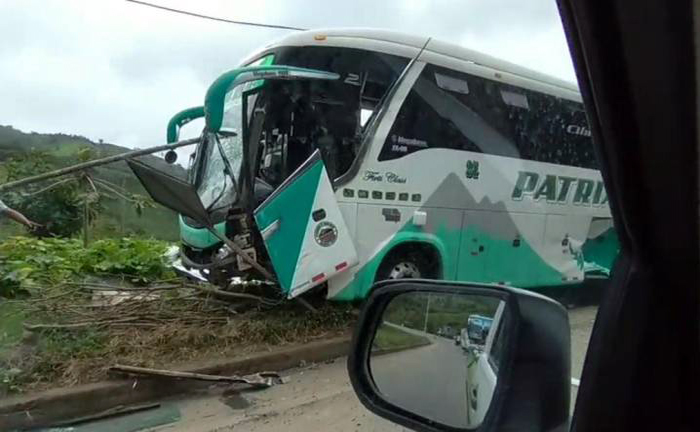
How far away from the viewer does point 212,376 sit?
4266 millimetres

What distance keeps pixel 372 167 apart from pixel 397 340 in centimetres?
367

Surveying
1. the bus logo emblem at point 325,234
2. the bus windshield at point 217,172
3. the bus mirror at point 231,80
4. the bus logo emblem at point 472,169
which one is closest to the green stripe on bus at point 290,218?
the bus logo emblem at point 325,234

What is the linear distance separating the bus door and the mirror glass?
323cm

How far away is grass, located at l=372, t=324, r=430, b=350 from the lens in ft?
5.25

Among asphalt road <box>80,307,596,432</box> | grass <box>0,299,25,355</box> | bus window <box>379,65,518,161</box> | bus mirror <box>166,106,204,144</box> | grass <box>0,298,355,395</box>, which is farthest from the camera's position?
bus mirror <box>166,106,204,144</box>

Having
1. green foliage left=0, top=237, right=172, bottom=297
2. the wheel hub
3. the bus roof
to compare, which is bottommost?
green foliage left=0, top=237, right=172, bottom=297

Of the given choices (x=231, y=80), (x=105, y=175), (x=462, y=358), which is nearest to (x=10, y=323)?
(x=105, y=175)

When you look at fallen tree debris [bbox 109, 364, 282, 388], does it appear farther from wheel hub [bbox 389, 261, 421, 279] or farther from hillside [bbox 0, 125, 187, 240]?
hillside [bbox 0, 125, 187, 240]

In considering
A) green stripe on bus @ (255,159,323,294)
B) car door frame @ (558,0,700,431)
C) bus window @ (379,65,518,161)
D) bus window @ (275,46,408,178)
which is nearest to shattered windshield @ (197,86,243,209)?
green stripe on bus @ (255,159,323,294)

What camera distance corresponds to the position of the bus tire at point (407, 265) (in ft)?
18.2

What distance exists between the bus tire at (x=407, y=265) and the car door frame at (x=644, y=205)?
4541 millimetres

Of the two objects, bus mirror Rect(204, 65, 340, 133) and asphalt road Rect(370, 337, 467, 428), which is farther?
bus mirror Rect(204, 65, 340, 133)

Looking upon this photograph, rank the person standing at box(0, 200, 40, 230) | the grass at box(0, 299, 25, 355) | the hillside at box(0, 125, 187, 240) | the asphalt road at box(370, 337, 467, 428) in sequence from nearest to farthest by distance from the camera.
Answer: the asphalt road at box(370, 337, 467, 428) → the grass at box(0, 299, 25, 355) → the person standing at box(0, 200, 40, 230) → the hillside at box(0, 125, 187, 240)

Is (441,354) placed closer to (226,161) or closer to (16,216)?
(226,161)
